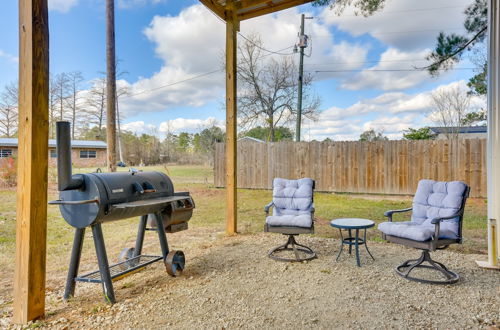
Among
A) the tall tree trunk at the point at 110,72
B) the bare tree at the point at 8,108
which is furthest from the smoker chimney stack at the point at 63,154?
the bare tree at the point at 8,108

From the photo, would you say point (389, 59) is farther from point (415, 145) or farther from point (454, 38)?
point (454, 38)

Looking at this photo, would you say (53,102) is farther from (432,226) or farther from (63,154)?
(432,226)

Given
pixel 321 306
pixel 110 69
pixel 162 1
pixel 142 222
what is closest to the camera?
pixel 321 306

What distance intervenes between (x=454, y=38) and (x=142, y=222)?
5512mm

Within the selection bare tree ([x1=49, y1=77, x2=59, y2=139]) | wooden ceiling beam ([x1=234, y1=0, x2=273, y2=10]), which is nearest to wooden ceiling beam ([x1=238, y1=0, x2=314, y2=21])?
wooden ceiling beam ([x1=234, y1=0, x2=273, y2=10])

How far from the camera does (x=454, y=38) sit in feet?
17.3

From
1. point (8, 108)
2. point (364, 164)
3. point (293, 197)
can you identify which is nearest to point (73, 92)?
point (8, 108)

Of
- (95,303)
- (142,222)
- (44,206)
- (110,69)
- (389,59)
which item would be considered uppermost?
(389,59)

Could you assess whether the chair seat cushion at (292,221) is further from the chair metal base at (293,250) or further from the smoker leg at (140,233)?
the smoker leg at (140,233)

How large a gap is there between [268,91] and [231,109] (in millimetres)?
8529

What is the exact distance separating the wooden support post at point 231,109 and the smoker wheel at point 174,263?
160 cm

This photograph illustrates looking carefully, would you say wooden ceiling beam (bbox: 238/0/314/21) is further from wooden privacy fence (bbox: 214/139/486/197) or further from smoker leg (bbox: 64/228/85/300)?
wooden privacy fence (bbox: 214/139/486/197)

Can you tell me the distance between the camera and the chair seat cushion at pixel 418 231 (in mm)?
2791

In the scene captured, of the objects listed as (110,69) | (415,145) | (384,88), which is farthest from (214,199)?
(384,88)
